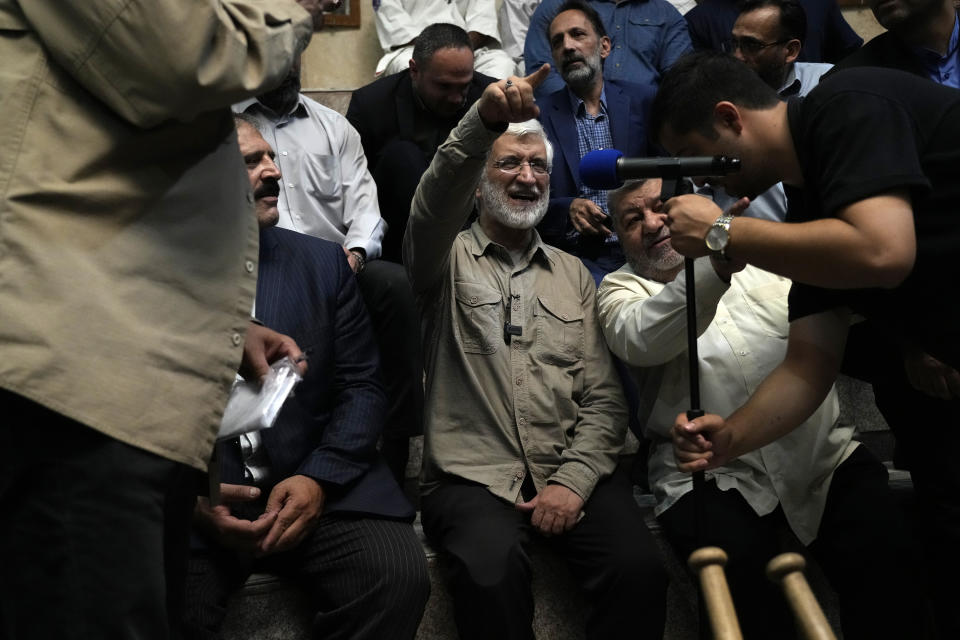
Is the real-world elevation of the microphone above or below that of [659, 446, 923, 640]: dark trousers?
above

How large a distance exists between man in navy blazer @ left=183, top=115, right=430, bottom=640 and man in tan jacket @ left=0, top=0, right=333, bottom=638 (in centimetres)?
92

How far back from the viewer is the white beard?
2789 millimetres

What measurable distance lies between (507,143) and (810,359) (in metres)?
1.30

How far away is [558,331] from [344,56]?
9.97 ft

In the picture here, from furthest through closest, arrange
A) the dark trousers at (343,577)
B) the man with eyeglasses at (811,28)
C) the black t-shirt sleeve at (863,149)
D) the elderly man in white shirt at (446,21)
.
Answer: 1. the elderly man in white shirt at (446,21)
2. the man with eyeglasses at (811,28)
3. the dark trousers at (343,577)
4. the black t-shirt sleeve at (863,149)

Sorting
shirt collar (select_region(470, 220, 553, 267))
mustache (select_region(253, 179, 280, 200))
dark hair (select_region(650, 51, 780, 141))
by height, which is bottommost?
shirt collar (select_region(470, 220, 553, 267))

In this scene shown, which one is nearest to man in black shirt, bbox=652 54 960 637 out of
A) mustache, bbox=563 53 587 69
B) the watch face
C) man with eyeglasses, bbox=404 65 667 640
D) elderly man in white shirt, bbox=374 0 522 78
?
the watch face

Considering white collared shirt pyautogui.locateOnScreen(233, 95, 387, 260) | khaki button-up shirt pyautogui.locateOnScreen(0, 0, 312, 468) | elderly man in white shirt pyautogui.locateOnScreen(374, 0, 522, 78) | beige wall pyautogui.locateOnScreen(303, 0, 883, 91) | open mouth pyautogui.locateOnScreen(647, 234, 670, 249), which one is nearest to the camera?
khaki button-up shirt pyautogui.locateOnScreen(0, 0, 312, 468)

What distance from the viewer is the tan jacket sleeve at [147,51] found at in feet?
3.58

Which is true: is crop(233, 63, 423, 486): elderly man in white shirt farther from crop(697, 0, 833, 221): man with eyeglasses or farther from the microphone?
crop(697, 0, 833, 221): man with eyeglasses

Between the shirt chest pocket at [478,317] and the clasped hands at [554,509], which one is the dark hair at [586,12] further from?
the clasped hands at [554,509]

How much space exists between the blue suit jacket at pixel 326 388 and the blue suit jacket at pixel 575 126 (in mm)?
1179

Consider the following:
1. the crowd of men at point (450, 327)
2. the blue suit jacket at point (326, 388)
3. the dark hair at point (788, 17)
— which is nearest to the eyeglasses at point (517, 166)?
the crowd of men at point (450, 327)

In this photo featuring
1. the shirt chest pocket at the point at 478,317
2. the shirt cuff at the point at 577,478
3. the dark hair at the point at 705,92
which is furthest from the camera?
the shirt chest pocket at the point at 478,317
